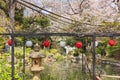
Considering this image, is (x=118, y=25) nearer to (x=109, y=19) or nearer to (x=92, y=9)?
(x=109, y=19)

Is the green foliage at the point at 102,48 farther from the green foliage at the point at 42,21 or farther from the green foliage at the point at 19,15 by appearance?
the green foliage at the point at 19,15

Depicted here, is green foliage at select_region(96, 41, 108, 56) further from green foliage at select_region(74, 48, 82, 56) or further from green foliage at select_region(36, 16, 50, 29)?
green foliage at select_region(36, 16, 50, 29)

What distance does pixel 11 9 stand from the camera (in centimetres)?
1179

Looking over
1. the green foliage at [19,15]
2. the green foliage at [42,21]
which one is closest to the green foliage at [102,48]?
the green foliage at [42,21]

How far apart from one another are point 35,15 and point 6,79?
1563 cm

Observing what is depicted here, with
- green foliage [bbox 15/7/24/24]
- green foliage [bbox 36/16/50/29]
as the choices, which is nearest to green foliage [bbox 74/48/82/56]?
green foliage [bbox 36/16/50/29]

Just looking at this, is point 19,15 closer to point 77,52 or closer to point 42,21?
point 42,21

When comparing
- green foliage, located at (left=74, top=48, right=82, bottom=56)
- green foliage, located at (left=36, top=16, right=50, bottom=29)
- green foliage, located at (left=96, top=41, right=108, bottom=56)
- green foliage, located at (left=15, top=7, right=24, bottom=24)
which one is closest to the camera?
green foliage, located at (left=74, top=48, right=82, bottom=56)

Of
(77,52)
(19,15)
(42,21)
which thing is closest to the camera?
(19,15)

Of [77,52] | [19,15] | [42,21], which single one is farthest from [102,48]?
[19,15]

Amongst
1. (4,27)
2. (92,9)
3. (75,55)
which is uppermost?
(92,9)

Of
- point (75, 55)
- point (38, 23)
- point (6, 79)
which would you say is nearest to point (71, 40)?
point (75, 55)

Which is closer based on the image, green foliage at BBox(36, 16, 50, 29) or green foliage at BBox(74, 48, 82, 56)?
green foliage at BBox(74, 48, 82, 56)

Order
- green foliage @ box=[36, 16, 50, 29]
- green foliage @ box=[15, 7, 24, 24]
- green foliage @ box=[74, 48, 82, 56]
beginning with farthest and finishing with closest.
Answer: green foliage @ box=[36, 16, 50, 29]
green foliage @ box=[15, 7, 24, 24]
green foliage @ box=[74, 48, 82, 56]
